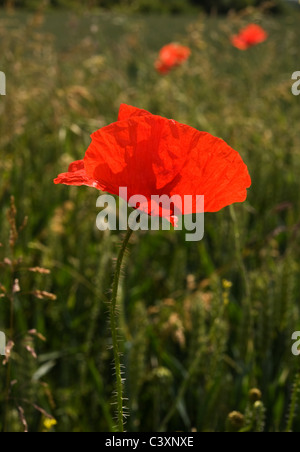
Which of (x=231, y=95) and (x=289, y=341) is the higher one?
(x=231, y=95)

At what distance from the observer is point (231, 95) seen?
3.30 metres

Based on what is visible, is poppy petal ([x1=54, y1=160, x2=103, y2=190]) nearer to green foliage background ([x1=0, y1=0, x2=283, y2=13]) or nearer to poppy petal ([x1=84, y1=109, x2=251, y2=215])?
poppy petal ([x1=84, y1=109, x2=251, y2=215])

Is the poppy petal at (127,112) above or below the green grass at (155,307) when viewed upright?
above

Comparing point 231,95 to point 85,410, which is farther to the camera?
point 231,95

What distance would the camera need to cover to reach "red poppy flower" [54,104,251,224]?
432 millimetres

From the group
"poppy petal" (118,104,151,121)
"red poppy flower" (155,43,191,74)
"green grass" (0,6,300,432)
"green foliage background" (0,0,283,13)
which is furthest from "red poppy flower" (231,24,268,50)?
"poppy petal" (118,104,151,121)

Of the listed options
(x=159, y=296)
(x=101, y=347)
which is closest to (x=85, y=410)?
(x=101, y=347)

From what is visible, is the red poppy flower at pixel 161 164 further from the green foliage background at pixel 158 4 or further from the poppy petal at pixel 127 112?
the green foliage background at pixel 158 4

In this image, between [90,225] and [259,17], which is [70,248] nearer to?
[90,225]

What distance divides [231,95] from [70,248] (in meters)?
2.38

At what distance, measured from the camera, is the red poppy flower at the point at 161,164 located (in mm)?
432

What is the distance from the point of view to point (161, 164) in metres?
0.45

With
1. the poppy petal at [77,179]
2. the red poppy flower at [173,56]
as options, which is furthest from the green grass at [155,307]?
the red poppy flower at [173,56]

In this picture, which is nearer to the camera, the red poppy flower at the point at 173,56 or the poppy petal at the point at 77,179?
the poppy petal at the point at 77,179
